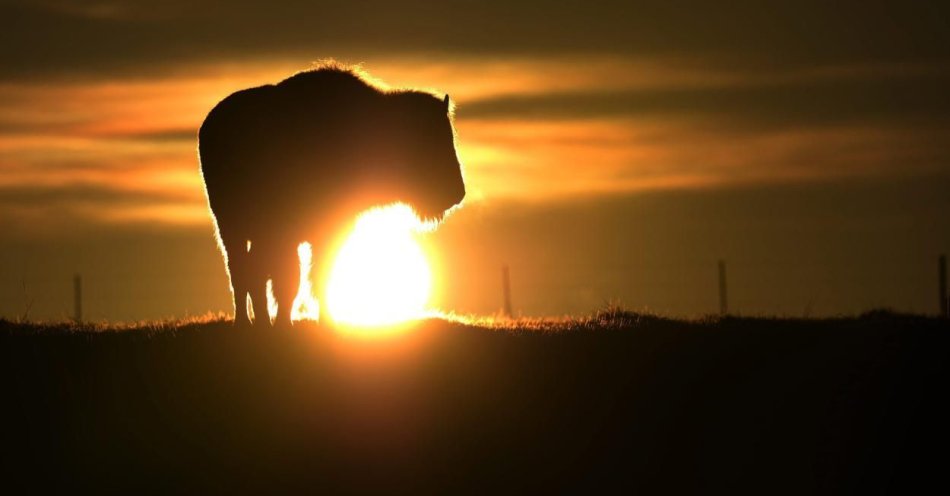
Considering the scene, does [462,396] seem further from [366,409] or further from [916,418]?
[916,418]

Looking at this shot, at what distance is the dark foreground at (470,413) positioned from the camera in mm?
13922

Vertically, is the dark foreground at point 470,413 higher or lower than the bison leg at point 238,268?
lower

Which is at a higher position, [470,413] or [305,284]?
[305,284]

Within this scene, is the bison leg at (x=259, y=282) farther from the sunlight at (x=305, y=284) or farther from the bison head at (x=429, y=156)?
the bison head at (x=429, y=156)

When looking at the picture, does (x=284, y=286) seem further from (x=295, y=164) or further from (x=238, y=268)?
(x=295, y=164)

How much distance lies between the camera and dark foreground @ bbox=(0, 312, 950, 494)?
13.9 metres

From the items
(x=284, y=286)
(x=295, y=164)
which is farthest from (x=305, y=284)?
(x=295, y=164)

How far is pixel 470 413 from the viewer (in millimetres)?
14711

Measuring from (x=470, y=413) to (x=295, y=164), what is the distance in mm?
3777

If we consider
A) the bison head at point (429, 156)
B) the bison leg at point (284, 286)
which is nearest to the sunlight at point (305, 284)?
the bison leg at point (284, 286)

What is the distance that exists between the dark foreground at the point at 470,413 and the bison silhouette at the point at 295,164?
88 cm

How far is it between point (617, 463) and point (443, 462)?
1.67 m

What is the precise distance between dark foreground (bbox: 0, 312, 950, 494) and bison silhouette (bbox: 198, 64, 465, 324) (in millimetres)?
879

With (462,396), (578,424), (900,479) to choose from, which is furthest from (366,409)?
(900,479)
